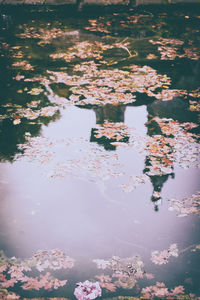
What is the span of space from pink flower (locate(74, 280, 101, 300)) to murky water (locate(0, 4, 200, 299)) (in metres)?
0.01

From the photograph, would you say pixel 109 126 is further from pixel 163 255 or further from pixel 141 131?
pixel 163 255

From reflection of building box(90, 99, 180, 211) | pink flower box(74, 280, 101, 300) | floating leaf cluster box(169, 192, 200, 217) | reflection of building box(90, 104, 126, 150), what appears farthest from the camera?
reflection of building box(90, 104, 126, 150)

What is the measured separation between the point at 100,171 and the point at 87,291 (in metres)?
2.03

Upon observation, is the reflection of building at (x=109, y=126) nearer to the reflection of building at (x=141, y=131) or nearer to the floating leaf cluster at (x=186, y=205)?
the reflection of building at (x=141, y=131)

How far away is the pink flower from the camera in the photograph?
326 centimetres

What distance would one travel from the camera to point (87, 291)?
3320 millimetres

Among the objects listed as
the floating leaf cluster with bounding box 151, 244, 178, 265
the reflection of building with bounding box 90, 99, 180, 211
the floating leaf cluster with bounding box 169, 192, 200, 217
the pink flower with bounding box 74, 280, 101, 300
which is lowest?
the pink flower with bounding box 74, 280, 101, 300

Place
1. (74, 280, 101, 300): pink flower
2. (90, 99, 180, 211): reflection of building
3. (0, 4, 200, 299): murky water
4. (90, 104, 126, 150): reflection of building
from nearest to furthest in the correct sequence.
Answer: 1. (74, 280, 101, 300): pink flower
2. (0, 4, 200, 299): murky water
3. (90, 99, 180, 211): reflection of building
4. (90, 104, 126, 150): reflection of building

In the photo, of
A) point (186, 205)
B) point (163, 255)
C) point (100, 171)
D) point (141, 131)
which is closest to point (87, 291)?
point (163, 255)

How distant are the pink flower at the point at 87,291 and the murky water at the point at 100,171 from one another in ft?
0.05

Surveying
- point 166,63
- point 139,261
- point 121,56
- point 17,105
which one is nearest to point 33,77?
A: point 17,105

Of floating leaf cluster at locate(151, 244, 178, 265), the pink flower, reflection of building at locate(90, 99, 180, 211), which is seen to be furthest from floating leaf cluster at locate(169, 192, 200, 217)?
the pink flower

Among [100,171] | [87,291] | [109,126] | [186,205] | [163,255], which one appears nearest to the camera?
[87,291]

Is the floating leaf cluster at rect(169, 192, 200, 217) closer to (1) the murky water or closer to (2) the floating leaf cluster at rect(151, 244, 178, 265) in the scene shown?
A: (1) the murky water
